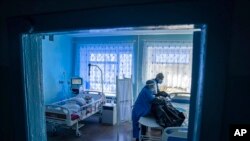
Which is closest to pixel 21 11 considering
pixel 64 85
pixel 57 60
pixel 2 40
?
pixel 2 40

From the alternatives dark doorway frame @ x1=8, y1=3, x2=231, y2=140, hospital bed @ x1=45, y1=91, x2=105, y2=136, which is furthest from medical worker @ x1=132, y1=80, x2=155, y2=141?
dark doorway frame @ x1=8, y1=3, x2=231, y2=140

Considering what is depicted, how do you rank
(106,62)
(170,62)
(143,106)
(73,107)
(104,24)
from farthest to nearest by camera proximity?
(106,62) → (170,62) → (73,107) → (143,106) → (104,24)

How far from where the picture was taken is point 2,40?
118 centimetres

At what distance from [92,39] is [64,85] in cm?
144

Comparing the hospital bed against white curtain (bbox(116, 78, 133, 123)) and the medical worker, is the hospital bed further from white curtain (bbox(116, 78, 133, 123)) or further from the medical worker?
the medical worker

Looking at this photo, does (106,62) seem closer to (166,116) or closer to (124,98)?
(124,98)

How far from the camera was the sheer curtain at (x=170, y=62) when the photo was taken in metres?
4.24

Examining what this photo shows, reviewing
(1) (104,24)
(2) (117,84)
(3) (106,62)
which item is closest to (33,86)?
(1) (104,24)

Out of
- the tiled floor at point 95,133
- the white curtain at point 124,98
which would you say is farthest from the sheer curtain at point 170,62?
the tiled floor at point 95,133

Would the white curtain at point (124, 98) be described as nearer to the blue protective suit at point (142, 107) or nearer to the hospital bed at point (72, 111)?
the blue protective suit at point (142, 107)

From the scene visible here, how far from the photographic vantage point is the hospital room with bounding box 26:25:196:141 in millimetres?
3143

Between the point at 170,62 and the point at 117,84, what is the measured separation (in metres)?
1.66

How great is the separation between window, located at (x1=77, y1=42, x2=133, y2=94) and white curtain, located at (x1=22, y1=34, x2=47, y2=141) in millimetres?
3395

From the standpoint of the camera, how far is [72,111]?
3.48m
